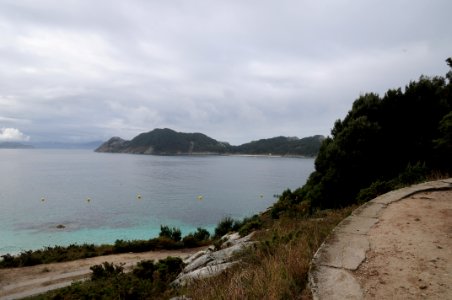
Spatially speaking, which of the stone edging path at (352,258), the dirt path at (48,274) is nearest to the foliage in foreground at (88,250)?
the dirt path at (48,274)

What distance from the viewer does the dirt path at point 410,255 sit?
3.73 metres

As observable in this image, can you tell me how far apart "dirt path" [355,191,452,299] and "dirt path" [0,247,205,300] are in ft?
43.1

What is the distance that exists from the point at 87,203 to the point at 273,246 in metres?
43.9

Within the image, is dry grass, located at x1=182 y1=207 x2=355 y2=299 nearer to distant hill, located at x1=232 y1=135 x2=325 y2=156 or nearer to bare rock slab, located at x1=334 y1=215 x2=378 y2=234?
bare rock slab, located at x1=334 y1=215 x2=378 y2=234

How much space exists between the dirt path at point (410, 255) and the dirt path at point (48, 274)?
1312 centimetres

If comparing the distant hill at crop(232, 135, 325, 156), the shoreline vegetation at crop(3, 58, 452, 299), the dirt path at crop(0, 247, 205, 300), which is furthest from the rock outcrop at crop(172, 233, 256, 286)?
the distant hill at crop(232, 135, 325, 156)

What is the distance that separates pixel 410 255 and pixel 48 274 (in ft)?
55.3

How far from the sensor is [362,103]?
19.1m

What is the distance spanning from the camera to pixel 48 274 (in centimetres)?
1591

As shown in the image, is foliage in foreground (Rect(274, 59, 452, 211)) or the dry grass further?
foliage in foreground (Rect(274, 59, 452, 211))

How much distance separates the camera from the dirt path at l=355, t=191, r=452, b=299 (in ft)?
12.2

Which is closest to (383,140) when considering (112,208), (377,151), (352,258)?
(377,151)

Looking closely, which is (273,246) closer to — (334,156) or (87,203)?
(334,156)

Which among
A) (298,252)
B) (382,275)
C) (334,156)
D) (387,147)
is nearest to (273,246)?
(298,252)
